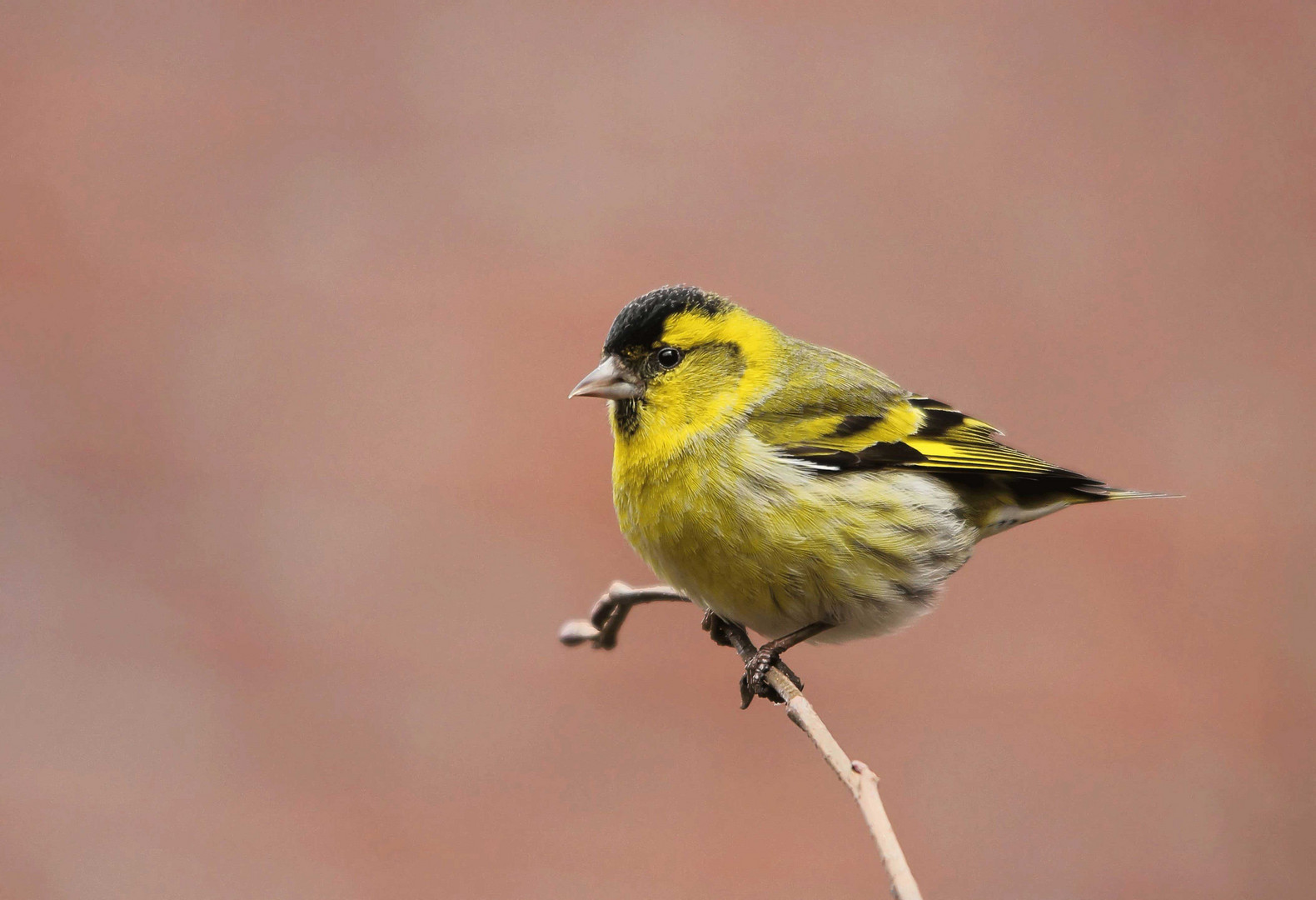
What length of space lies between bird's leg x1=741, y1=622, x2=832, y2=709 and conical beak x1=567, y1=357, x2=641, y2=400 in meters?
0.52

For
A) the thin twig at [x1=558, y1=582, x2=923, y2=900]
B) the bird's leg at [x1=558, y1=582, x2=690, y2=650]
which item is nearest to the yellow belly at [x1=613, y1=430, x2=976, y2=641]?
the thin twig at [x1=558, y1=582, x2=923, y2=900]

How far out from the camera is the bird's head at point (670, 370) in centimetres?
217

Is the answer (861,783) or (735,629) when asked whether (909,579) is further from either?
(861,783)

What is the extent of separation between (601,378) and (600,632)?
61 cm

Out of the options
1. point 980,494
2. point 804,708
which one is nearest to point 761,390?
point 980,494

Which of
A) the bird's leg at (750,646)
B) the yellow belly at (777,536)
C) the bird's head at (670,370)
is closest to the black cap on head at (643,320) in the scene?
the bird's head at (670,370)

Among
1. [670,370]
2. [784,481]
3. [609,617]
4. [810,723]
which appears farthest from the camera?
[670,370]

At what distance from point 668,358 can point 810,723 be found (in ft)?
3.23

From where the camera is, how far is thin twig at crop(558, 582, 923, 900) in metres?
1.01

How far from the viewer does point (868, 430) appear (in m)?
2.36

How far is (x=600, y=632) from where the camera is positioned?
1.69m

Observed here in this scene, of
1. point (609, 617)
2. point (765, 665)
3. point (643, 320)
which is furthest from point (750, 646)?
point (643, 320)

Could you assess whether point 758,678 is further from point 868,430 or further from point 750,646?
point 868,430

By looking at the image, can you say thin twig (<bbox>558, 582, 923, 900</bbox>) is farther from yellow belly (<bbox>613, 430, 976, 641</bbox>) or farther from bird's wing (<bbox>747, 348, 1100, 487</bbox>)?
bird's wing (<bbox>747, 348, 1100, 487</bbox>)
